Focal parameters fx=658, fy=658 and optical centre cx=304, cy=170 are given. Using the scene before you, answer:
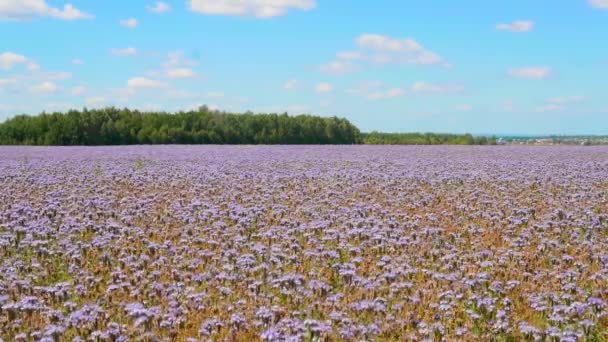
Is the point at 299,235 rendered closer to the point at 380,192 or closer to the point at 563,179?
the point at 380,192

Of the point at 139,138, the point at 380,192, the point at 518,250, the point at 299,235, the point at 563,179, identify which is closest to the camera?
the point at 518,250

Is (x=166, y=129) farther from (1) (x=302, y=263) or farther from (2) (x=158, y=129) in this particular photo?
(1) (x=302, y=263)

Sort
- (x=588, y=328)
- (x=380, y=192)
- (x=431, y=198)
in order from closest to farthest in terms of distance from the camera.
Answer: (x=588, y=328)
(x=431, y=198)
(x=380, y=192)

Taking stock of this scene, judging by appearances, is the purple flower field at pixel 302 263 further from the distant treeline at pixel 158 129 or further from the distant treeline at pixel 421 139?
the distant treeline at pixel 421 139

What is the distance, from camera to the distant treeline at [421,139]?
2087 inches

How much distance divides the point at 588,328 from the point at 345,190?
736 cm

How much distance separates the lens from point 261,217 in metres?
9.04

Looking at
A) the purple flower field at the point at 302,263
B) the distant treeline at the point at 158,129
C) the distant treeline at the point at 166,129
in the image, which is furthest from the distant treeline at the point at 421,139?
A: the purple flower field at the point at 302,263

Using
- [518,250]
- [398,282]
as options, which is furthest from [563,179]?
[398,282]

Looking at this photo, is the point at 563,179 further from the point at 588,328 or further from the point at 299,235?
the point at 588,328

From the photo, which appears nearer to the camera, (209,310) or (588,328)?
(588,328)

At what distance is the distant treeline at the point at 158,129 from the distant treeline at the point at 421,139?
20.2 feet

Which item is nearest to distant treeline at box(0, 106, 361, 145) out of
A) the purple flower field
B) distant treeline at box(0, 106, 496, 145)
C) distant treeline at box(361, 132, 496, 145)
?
distant treeline at box(0, 106, 496, 145)

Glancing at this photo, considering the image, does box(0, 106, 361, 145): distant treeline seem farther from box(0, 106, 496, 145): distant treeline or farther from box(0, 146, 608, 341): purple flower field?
box(0, 146, 608, 341): purple flower field
